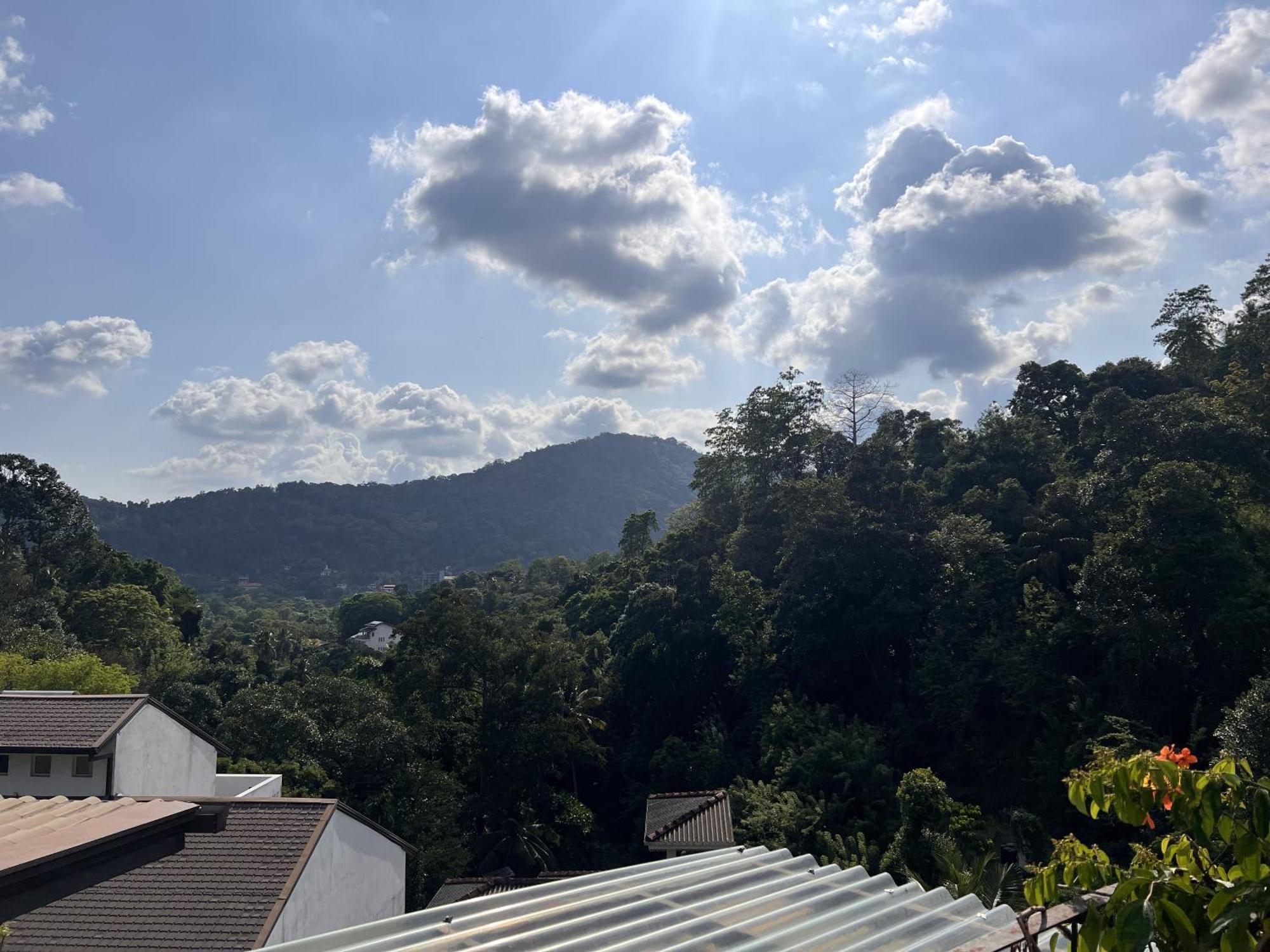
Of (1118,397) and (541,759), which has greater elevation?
(1118,397)

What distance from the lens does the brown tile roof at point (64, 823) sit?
19.5ft

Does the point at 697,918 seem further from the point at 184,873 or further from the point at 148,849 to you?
the point at 184,873

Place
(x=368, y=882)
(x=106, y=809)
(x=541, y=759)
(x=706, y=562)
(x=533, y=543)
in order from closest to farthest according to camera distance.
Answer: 1. (x=106, y=809)
2. (x=368, y=882)
3. (x=541, y=759)
4. (x=706, y=562)
5. (x=533, y=543)

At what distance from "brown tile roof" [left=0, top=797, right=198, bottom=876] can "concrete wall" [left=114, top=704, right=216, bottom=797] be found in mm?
5397

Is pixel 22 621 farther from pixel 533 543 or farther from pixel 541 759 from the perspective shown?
pixel 533 543

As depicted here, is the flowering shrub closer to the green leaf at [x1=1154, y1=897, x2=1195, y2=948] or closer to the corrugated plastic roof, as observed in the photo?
the green leaf at [x1=1154, y1=897, x2=1195, y2=948]

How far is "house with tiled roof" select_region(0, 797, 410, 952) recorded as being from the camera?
6.28 meters

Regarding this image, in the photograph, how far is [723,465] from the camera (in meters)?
40.5

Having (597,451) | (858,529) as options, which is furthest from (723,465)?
(597,451)

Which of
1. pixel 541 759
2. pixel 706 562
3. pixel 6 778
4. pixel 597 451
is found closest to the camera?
pixel 6 778

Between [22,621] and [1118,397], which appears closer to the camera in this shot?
[1118,397]

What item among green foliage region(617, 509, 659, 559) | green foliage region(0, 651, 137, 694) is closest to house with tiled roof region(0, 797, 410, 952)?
green foliage region(0, 651, 137, 694)

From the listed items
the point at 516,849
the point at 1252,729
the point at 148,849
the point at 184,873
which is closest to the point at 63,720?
the point at 184,873

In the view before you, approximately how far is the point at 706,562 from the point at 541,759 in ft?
32.8
